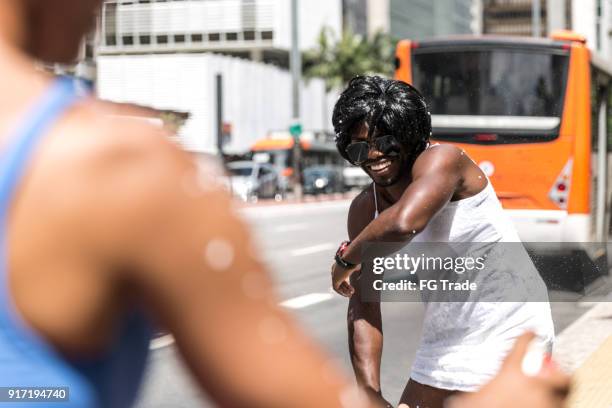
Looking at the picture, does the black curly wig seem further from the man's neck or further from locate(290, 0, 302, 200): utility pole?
locate(290, 0, 302, 200): utility pole

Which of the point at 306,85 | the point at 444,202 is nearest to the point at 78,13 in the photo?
the point at 444,202

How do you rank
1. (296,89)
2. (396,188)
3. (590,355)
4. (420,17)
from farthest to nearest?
(420,17) → (296,89) → (590,355) → (396,188)

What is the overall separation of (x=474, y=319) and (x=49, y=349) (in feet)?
5.82

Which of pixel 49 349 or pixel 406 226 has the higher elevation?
pixel 49 349

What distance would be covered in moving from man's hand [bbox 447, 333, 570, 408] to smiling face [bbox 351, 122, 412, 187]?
1.57 meters

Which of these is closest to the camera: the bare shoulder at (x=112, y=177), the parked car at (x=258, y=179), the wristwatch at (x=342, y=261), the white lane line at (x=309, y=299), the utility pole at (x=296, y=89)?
the bare shoulder at (x=112, y=177)

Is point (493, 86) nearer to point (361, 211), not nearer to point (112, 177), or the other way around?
point (361, 211)

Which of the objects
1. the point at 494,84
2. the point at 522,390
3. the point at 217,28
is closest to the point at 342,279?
the point at 522,390

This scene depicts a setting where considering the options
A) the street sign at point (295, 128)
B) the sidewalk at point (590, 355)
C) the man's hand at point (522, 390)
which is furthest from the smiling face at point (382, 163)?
the street sign at point (295, 128)

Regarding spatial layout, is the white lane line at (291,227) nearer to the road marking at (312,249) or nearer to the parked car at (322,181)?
the road marking at (312,249)

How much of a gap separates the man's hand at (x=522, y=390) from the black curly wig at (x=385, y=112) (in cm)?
157

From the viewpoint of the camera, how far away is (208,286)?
86 cm

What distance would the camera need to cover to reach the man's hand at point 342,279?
8.43 feet

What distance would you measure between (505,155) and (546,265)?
9751mm
